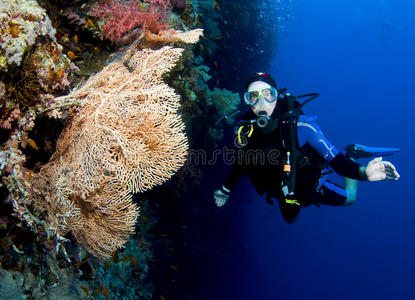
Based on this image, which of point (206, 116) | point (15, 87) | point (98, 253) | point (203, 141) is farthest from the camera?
point (203, 141)

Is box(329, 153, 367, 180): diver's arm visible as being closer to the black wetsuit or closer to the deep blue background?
the black wetsuit

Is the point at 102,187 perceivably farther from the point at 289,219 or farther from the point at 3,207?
the point at 289,219

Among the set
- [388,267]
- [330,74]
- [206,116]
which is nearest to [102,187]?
[206,116]

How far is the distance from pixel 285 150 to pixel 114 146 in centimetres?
230

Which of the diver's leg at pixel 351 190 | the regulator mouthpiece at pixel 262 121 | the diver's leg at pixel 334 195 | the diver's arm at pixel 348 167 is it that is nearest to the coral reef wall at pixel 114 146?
the regulator mouthpiece at pixel 262 121

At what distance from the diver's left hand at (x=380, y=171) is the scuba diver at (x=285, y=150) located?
0.29 meters

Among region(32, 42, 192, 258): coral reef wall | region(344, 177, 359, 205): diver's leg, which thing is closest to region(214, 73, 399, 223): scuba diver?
region(344, 177, 359, 205): diver's leg

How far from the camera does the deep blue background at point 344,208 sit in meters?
22.8

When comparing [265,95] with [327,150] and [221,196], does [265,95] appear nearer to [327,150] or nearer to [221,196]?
[327,150]

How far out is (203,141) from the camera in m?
8.29

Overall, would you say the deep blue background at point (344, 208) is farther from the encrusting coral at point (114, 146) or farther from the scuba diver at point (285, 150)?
the encrusting coral at point (114, 146)

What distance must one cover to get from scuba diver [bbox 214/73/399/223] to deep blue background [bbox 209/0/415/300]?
10.1m

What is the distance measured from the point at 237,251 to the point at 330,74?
7252 centimetres

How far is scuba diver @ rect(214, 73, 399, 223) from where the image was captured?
315 centimetres
